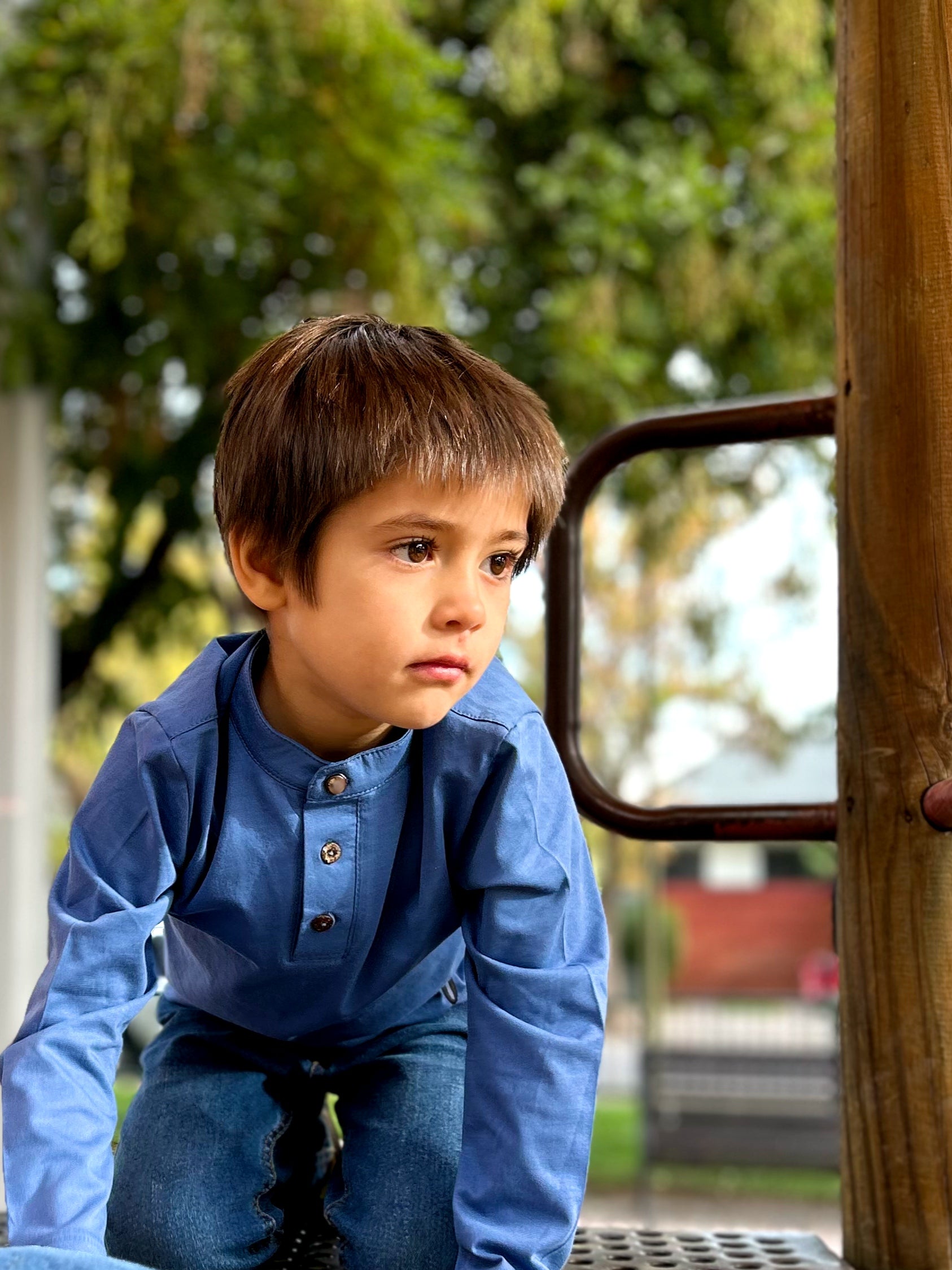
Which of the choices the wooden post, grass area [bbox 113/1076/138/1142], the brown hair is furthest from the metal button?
grass area [bbox 113/1076/138/1142]

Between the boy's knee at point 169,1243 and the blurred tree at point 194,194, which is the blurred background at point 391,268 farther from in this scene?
the boy's knee at point 169,1243

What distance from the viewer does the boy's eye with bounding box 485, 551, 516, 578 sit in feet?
3.98

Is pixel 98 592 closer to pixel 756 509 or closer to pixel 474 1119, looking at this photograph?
pixel 756 509

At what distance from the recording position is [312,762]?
1274mm

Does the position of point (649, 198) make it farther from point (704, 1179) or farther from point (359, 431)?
point (704, 1179)

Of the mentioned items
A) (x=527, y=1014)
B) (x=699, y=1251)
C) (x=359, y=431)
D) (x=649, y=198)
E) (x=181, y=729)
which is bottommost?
(x=699, y=1251)

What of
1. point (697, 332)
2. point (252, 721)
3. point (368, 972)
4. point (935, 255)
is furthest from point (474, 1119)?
point (697, 332)

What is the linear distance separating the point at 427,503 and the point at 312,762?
25 cm

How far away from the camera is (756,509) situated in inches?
258

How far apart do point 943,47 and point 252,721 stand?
0.86m

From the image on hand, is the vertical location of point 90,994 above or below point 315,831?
below

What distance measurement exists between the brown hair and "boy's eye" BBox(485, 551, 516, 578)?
0.16 ft

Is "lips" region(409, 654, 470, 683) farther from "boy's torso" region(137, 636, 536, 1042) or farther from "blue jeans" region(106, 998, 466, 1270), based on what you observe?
"blue jeans" region(106, 998, 466, 1270)

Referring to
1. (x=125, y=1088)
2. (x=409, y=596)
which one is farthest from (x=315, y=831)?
(x=125, y=1088)
